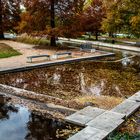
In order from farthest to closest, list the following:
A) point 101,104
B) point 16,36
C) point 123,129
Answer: point 16,36
point 101,104
point 123,129

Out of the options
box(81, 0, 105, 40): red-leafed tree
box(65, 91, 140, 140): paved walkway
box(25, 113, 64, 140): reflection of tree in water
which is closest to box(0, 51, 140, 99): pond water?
box(65, 91, 140, 140): paved walkway

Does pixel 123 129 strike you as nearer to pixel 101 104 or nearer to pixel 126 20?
pixel 101 104

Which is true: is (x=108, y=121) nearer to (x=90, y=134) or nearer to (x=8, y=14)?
(x=90, y=134)

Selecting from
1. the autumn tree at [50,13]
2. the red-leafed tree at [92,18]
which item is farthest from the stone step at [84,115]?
the red-leafed tree at [92,18]

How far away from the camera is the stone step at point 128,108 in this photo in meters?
9.23

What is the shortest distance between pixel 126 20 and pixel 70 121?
74.3 ft

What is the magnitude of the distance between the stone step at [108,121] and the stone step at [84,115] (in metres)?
0.24

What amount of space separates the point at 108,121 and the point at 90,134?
3.83ft

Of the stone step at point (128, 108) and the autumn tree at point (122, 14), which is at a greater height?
the autumn tree at point (122, 14)

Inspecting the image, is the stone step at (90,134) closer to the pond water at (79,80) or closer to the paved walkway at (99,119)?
the paved walkway at (99,119)

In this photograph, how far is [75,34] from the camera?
2845 centimetres

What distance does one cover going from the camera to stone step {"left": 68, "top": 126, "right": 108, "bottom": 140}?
7164 mm

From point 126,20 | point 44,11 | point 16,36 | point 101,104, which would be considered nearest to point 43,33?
point 44,11

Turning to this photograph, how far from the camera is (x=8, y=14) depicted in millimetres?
36125
